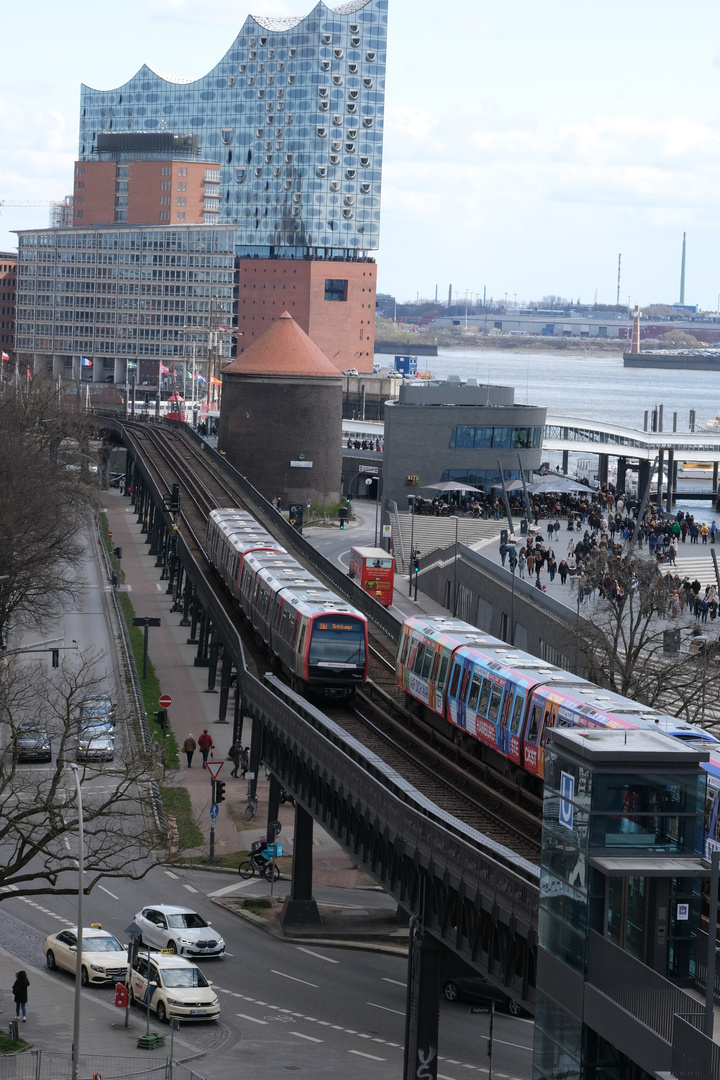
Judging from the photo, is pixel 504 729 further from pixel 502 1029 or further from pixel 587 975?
pixel 587 975

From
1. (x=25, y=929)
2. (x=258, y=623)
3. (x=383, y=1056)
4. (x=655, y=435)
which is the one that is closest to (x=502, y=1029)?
(x=383, y=1056)

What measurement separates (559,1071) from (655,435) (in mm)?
111367

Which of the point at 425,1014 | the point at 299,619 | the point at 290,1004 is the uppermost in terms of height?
the point at 299,619

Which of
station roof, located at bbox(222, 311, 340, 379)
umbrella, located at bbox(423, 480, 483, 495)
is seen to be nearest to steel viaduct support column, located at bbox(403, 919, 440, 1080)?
umbrella, located at bbox(423, 480, 483, 495)

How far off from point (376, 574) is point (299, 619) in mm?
30034

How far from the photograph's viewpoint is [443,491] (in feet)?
331

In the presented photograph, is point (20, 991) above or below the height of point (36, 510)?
below

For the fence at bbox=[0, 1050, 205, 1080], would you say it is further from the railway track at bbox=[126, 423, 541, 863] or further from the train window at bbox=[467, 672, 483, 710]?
the train window at bbox=[467, 672, 483, 710]

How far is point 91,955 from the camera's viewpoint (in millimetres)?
34250

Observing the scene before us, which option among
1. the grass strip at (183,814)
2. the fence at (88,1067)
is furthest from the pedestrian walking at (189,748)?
the fence at (88,1067)

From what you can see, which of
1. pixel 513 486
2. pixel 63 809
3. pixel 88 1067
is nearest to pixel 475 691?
pixel 63 809

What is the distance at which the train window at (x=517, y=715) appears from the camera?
3378cm

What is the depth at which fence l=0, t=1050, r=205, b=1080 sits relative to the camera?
28078 mm

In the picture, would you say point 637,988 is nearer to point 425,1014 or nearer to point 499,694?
point 425,1014
